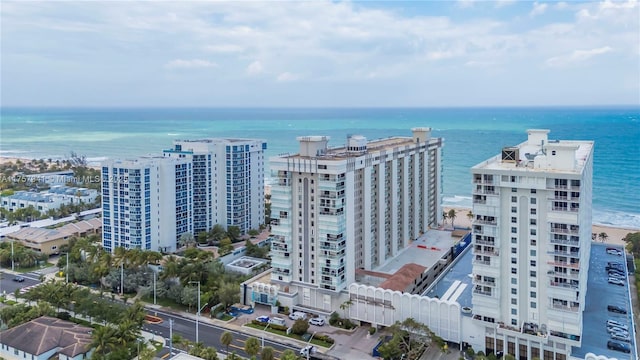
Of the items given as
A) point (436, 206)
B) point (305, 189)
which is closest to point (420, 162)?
point (436, 206)

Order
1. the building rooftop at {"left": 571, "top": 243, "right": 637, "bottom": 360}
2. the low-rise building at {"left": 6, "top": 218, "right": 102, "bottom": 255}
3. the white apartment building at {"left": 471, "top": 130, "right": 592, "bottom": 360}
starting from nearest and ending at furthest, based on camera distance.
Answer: the white apartment building at {"left": 471, "top": 130, "right": 592, "bottom": 360}
the building rooftop at {"left": 571, "top": 243, "right": 637, "bottom": 360}
the low-rise building at {"left": 6, "top": 218, "right": 102, "bottom": 255}

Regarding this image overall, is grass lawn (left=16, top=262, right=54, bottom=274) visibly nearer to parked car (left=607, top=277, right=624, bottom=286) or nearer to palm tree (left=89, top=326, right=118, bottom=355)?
palm tree (left=89, top=326, right=118, bottom=355)

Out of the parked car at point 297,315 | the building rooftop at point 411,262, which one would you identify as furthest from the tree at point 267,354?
the building rooftop at point 411,262

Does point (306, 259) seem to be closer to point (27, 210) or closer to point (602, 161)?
point (27, 210)

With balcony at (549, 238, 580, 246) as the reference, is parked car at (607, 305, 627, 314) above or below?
below

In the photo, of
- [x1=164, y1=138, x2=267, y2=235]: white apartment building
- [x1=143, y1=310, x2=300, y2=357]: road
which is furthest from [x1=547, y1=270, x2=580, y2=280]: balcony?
[x1=164, y1=138, x2=267, y2=235]: white apartment building

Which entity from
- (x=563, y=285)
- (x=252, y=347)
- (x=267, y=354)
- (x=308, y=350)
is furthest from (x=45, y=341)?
(x=563, y=285)

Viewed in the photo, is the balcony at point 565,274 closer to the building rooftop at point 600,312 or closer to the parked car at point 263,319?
the building rooftop at point 600,312

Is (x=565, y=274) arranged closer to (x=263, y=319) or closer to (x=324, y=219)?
(x=324, y=219)
